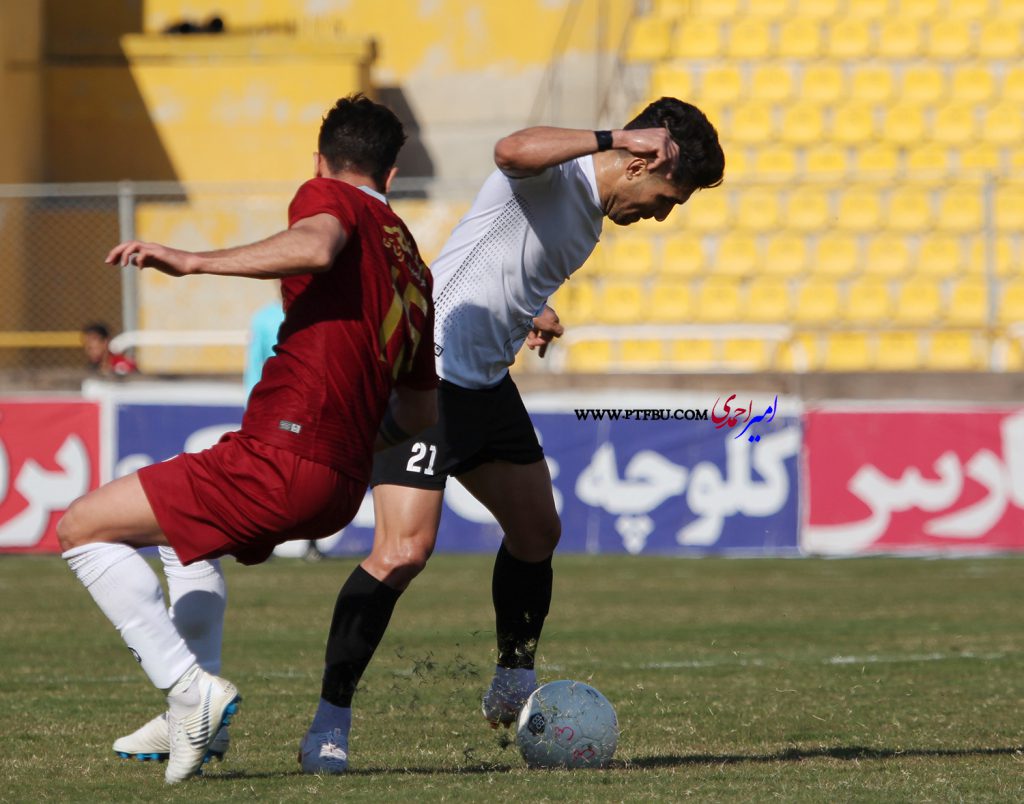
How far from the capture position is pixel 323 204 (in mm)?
4477

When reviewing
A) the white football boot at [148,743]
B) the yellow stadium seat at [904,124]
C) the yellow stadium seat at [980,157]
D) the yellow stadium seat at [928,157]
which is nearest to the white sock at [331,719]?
the white football boot at [148,743]

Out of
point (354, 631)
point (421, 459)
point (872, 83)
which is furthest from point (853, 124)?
point (354, 631)

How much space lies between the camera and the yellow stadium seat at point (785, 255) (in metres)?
18.2

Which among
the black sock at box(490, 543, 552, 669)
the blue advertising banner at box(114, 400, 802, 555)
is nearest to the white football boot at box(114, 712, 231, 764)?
the black sock at box(490, 543, 552, 669)

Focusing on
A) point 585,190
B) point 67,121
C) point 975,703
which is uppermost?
A: point 67,121

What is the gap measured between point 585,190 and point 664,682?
107 inches

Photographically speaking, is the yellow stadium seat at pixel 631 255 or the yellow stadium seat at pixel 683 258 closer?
the yellow stadium seat at pixel 683 258

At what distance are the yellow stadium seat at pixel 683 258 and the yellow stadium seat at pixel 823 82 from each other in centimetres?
287

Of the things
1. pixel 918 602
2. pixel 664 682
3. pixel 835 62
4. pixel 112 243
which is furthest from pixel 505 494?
pixel 835 62

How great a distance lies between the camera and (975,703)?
6641 millimetres

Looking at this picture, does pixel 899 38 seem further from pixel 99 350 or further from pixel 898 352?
pixel 99 350

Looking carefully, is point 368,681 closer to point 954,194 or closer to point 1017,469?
point 1017,469

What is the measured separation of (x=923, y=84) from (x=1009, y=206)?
8.39ft

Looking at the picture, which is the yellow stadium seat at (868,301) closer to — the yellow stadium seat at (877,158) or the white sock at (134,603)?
the yellow stadium seat at (877,158)
